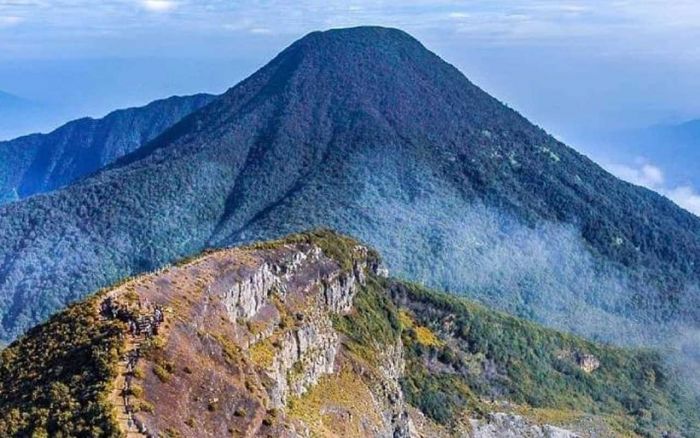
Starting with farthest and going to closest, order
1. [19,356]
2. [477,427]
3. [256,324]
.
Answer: [477,427] → [256,324] → [19,356]

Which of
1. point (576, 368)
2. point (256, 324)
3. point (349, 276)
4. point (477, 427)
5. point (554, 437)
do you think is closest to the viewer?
point (256, 324)

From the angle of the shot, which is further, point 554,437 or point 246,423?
point 554,437

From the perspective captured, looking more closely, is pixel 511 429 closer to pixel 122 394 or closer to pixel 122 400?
pixel 122 394

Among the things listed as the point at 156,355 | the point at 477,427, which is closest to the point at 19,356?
the point at 156,355

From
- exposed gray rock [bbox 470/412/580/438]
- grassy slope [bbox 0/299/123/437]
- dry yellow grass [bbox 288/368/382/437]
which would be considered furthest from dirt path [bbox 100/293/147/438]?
exposed gray rock [bbox 470/412/580/438]

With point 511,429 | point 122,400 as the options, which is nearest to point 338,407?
point 122,400

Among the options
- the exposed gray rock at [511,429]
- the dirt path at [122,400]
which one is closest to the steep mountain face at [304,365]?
the dirt path at [122,400]

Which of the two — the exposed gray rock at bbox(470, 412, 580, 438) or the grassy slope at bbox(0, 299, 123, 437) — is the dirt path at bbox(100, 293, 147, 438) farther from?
the exposed gray rock at bbox(470, 412, 580, 438)

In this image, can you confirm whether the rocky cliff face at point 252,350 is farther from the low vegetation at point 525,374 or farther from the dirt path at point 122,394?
the low vegetation at point 525,374

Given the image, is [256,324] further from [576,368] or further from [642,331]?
[642,331]
